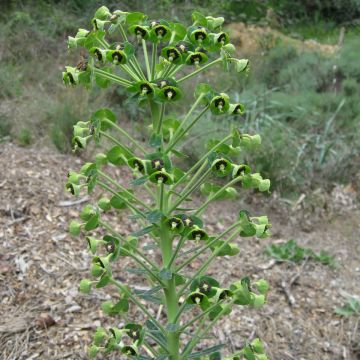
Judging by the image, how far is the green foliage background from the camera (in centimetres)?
530

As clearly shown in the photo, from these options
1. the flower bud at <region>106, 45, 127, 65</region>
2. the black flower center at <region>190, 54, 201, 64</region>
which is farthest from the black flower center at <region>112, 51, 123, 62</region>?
the black flower center at <region>190, 54, 201, 64</region>

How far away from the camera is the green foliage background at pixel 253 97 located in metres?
5.30

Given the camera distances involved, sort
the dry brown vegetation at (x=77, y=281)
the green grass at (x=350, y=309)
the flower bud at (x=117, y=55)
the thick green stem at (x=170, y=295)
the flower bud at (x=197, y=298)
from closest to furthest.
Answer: the flower bud at (x=117, y=55)
the flower bud at (x=197, y=298)
the thick green stem at (x=170, y=295)
the dry brown vegetation at (x=77, y=281)
the green grass at (x=350, y=309)

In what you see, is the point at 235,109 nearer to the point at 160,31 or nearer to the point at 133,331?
the point at 160,31

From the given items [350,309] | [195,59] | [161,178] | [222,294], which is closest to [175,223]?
[161,178]

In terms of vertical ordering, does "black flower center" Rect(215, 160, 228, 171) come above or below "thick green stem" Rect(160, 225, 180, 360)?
above

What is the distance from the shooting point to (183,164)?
521 cm

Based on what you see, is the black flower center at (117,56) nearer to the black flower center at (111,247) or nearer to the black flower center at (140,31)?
the black flower center at (140,31)

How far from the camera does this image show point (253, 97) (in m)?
6.73

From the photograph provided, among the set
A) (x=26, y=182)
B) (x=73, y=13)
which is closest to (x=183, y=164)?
(x=26, y=182)

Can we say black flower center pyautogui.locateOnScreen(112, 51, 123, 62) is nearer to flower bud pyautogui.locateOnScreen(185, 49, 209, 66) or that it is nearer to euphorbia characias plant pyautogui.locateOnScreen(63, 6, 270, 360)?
euphorbia characias plant pyautogui.locateOnScreen(63, 6, 270, 360)

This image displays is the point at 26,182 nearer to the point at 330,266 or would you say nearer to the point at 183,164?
the point at 183,164

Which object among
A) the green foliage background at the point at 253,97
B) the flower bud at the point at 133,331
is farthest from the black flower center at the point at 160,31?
the green foliage background at the point at 253,97

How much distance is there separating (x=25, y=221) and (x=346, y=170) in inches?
128
